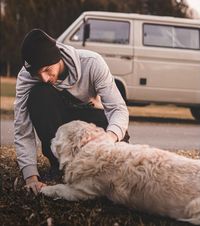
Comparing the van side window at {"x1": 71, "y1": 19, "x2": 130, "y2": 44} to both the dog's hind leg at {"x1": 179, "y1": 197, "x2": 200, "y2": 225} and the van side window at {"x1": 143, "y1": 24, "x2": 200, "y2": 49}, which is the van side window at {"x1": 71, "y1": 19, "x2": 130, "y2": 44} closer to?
the van side window at {"x1": 143, "y1": 24, "x2": 200, "y2": 49}

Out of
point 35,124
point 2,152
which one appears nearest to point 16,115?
point 35,124

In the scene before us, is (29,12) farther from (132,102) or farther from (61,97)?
(61,97)

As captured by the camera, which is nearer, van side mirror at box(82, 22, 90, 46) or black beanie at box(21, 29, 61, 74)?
black beanie at box(21, 29, 61, 74)

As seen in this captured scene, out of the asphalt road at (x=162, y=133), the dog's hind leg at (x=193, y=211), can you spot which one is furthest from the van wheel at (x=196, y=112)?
the dog's hind leg at (x=193, y=211)

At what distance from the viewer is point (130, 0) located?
31984 millimetres

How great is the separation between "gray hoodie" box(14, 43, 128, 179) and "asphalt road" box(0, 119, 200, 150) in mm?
3212

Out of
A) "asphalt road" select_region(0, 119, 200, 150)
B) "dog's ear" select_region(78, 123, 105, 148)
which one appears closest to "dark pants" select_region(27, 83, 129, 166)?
"dog's ear" select_region(78, 123, 105, 148)

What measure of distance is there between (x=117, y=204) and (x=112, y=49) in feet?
24.3

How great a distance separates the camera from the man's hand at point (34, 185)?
12.3ft

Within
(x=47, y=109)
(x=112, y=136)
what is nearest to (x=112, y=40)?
(x=47, y=109)

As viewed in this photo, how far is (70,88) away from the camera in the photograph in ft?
13.3

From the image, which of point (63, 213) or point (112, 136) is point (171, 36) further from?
point (63, 213)

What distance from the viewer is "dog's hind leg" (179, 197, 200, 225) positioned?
304 cm

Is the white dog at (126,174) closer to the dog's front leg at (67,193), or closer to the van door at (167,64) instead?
the dog's front leg at (67,193)
